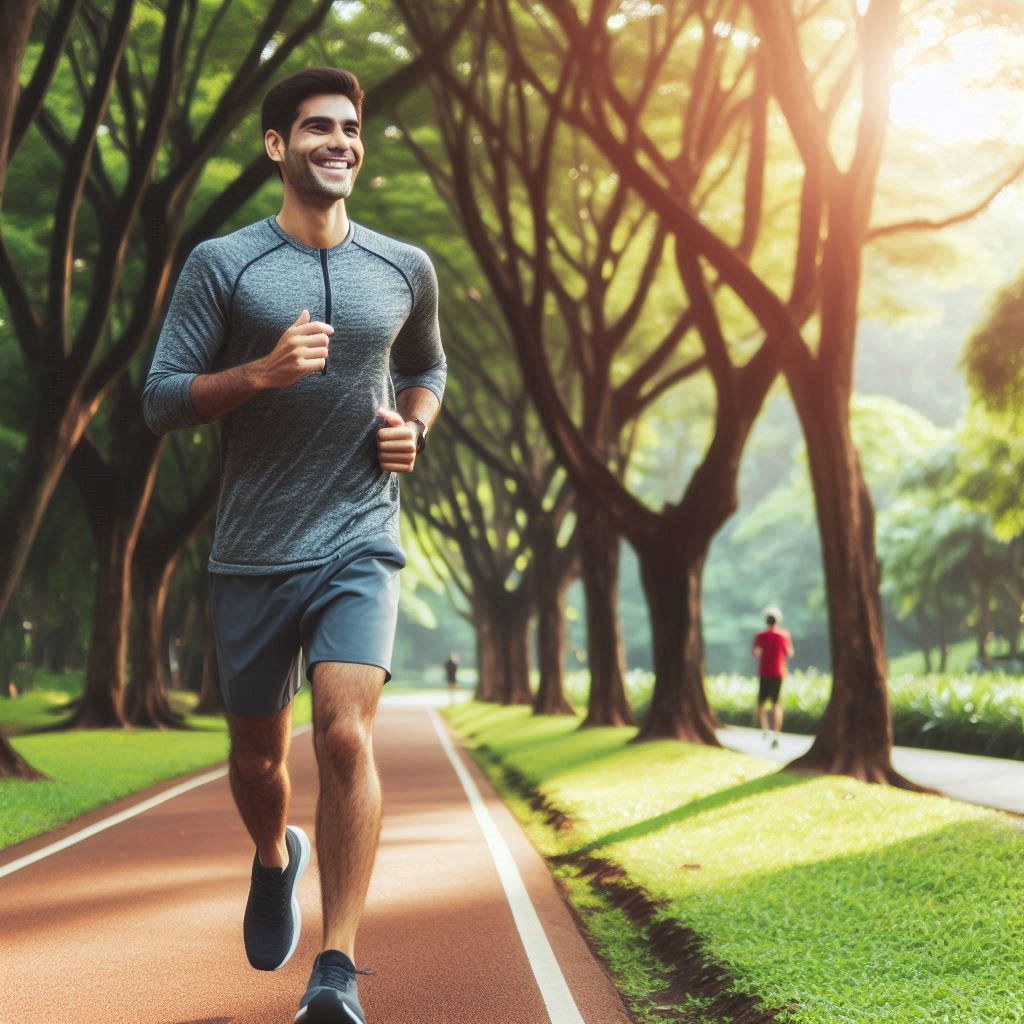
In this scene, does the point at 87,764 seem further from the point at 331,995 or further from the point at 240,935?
the point at 331,995

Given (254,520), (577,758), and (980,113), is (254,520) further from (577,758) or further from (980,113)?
(980,113)

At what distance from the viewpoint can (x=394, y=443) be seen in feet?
14.7

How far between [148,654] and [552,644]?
27.1ft

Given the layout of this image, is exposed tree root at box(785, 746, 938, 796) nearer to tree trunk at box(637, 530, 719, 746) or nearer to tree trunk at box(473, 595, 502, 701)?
tree trunk at box(637, 530, 719, 746)

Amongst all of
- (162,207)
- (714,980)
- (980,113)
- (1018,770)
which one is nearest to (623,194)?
(980,113)

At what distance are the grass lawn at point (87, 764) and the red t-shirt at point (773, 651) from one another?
7.31 m

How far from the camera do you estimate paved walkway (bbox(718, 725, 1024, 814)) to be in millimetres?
13844

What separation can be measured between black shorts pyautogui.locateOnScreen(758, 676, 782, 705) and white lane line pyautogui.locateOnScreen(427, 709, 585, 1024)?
29.4 ft

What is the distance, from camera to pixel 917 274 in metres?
24.2

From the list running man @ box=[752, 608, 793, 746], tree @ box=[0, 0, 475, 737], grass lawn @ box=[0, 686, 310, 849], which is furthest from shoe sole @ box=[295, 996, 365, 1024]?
running man @ box=[752, 608, 793, 746]

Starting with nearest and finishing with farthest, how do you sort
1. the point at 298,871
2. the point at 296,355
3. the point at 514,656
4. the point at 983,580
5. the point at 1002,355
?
the point at 296,355 < the point at 298,871 < the point at 1002,355 < the point at 514,656 < the point at 983,580

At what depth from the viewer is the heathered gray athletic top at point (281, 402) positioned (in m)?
4.44

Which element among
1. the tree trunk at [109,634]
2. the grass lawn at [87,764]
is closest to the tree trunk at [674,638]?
the grass lawn at [87,764]

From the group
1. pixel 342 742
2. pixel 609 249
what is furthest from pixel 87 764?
pixel 342 742
